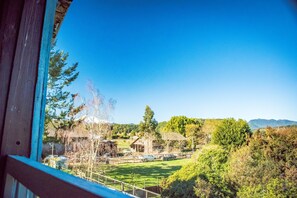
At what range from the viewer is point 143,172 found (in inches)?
288

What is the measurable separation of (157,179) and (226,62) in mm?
6628

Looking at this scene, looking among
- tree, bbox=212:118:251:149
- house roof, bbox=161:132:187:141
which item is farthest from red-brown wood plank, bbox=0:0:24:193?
house roof, bbox=161:132:187:141

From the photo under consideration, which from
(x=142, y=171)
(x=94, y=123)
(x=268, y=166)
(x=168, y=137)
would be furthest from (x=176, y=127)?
(x=268, y=166)

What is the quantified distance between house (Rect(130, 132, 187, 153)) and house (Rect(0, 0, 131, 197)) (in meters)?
8.16

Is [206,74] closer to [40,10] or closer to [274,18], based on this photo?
[274,18]

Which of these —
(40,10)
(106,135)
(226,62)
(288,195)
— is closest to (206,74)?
(226,62)

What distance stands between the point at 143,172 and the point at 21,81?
23.9 ft

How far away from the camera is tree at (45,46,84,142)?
4.93 meters

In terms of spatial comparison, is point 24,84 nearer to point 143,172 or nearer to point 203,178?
point 203,178

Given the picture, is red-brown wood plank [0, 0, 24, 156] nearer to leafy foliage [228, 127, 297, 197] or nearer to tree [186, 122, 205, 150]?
leafy foliage [228, 127, 297, 197]

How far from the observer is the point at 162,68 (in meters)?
10.7

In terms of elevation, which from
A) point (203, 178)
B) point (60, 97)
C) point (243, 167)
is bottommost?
point (203, 178)

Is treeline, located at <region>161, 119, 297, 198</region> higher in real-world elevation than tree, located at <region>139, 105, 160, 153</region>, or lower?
lower

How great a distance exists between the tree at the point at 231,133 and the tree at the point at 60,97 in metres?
4.21
